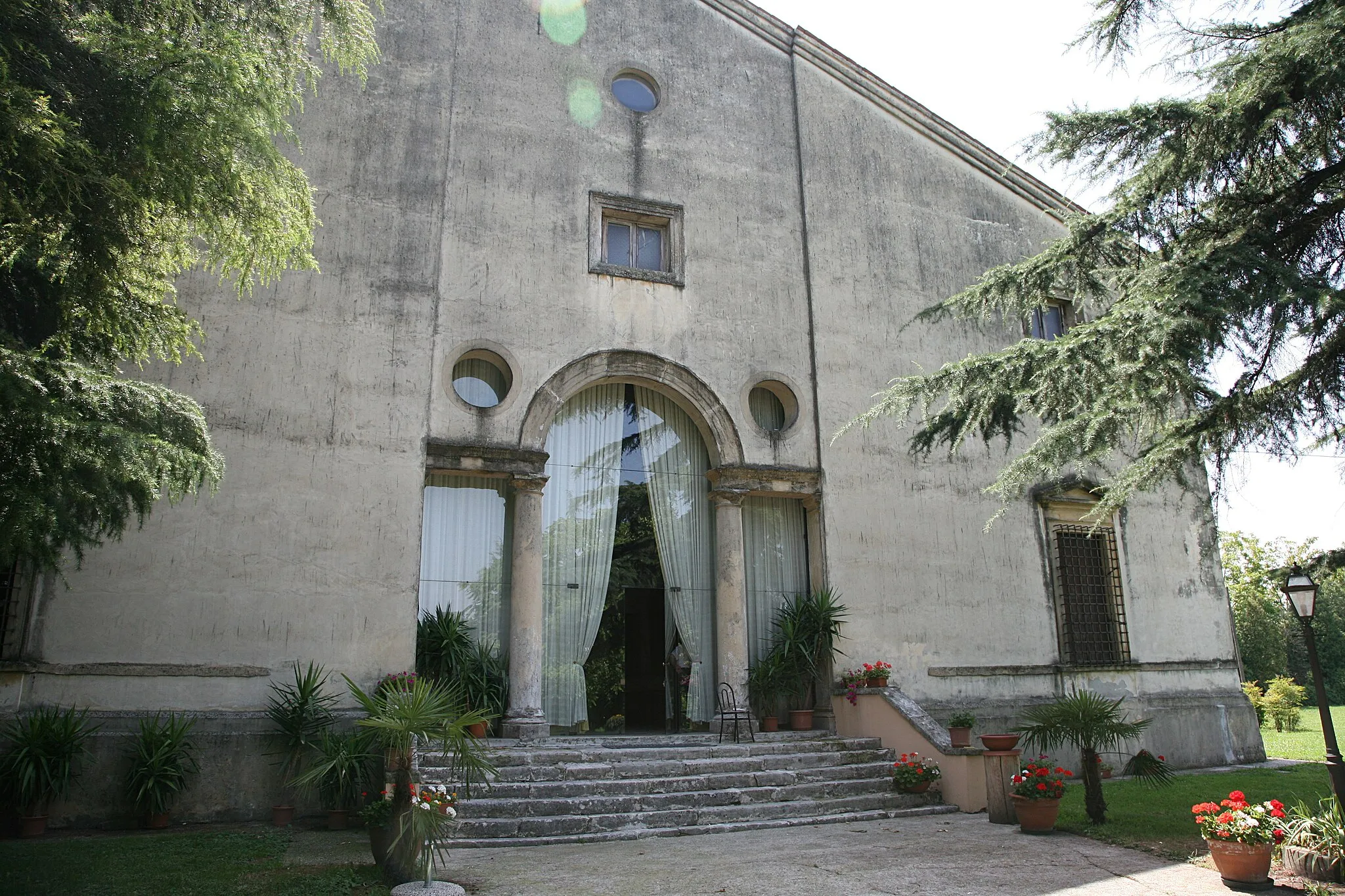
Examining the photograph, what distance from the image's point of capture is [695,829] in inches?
342

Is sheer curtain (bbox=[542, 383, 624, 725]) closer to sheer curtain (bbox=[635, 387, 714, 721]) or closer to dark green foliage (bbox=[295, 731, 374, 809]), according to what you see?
sheer curtain (bbox=[635, 387, 714, 721])

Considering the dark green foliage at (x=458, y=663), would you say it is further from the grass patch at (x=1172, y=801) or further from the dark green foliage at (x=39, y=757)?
the grass patch at (x=1172, y=801)

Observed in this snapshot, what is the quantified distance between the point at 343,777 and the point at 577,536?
13.6 feet

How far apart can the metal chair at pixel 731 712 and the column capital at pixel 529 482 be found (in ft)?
10.9

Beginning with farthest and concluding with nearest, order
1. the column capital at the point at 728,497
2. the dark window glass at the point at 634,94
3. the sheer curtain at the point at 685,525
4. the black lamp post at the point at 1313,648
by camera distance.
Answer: the dark window glass at the point at 634,94, the column capital at the point at 728,497, the sheer curtain at the point at 685,525, the black lamp post at the point at 1313,648

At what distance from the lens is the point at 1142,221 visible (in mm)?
9406

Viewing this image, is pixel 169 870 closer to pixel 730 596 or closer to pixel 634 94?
pixel 730 596

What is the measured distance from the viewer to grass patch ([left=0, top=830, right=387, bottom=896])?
20.8 ft

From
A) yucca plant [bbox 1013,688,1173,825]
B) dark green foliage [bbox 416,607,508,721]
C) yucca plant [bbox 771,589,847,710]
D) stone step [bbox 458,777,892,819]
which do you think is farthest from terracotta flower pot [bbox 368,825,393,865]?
yucca plant [bbox 771,589,847,710]

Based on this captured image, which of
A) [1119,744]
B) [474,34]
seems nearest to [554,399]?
[474,34]

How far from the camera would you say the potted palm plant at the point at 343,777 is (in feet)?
29.9

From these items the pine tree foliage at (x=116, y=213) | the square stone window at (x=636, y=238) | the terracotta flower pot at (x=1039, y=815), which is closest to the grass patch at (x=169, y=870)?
the pine tree foliage at (x=116, y=213)

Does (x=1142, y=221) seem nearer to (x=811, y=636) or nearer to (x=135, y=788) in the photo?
(x=811, y=636)

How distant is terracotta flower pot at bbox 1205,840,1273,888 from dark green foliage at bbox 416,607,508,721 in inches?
275
